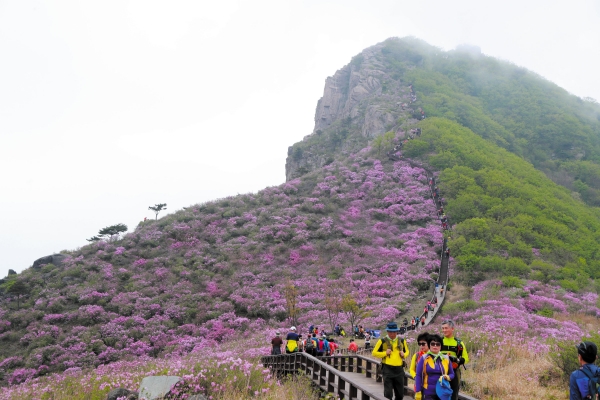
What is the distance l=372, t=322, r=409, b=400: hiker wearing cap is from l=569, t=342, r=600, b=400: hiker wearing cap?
3.17m

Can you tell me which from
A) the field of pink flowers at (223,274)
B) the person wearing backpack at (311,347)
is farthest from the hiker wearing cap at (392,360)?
the field of pink flowers at (223,274)

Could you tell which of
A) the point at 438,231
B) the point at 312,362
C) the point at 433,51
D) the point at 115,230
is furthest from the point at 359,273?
the point at 433,51

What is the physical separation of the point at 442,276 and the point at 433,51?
9370 centimetres

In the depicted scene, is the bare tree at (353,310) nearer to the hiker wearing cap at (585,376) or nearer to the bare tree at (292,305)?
the bare tree at (292,305)

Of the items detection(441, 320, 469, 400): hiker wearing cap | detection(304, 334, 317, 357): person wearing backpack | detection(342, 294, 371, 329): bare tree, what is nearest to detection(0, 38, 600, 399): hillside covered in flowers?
detection(342, 294, 371, 329): bare tree

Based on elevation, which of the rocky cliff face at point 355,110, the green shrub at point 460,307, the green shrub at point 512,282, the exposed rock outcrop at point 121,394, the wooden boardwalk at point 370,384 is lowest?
the green shrub at point 460,307

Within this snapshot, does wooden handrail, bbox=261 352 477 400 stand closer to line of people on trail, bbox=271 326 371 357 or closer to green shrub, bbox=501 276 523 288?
line of people on trail, bbox=271 326 371 357

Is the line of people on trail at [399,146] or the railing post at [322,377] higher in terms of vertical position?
the line of people on trail at [399,146]

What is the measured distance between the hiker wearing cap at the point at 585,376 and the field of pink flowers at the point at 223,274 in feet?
64.2

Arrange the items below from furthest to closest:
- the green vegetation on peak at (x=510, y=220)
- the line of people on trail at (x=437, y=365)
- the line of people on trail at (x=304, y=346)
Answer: the green vegetation on peak at (x=510, y=220) < the line of people on trail at (x=304, y=346) < the line of people on trail at (x=437, y=365)

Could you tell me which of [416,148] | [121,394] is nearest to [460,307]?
[121,394]

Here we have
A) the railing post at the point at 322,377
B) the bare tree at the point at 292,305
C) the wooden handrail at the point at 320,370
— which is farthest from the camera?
the bare tree at the point at 292,305

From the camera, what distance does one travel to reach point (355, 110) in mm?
79000

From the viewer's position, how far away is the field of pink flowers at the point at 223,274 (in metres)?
23.5
